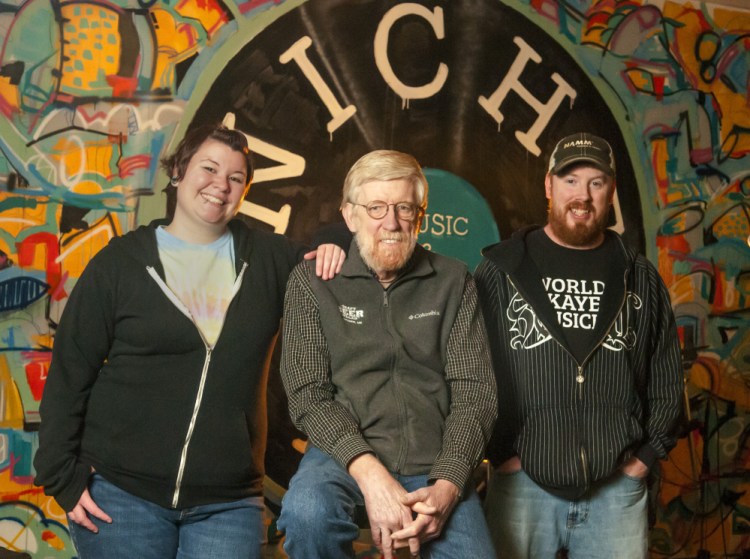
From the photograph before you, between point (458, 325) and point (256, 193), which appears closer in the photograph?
point (458, 325)

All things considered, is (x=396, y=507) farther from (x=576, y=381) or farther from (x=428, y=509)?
(x=576, y=381)

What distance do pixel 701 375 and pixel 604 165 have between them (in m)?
1.84

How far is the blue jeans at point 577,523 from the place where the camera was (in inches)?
95.9

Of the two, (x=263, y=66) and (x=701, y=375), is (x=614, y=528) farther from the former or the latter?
(x=263, y=66)

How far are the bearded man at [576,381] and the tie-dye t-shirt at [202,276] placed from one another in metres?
0.83

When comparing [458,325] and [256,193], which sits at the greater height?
[256,193]

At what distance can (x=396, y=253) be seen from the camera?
2.25 m

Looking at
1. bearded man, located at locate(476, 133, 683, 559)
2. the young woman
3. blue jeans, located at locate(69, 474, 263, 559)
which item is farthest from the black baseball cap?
blue jeans, located at locate(69, 474, 263, 559)

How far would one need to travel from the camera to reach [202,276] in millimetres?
2387

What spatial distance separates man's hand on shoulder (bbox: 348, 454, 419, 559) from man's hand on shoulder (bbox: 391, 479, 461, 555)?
0.05 feet

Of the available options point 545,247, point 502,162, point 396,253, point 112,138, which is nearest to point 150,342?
point 396,253

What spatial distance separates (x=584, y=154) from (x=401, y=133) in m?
1.10

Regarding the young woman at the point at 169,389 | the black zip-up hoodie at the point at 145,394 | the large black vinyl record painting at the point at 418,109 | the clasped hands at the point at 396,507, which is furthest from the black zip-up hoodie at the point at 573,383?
the large black vinyl record painting at the point at 418,109

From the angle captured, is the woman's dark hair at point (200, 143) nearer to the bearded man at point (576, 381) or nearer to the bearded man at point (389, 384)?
the bearded man at point (389, 384)
